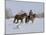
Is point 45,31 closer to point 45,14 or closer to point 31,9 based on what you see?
point 45,14

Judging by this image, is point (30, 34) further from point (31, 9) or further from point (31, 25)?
point (31, 9)

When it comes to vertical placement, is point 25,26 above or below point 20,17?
below

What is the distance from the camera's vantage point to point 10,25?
1.37 meters

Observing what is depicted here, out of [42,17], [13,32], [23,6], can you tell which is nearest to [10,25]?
[13,32]

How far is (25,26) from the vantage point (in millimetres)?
1399

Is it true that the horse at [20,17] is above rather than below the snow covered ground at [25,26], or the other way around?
above

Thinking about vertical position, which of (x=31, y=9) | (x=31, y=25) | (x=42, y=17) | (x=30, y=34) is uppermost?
(x=31, y=9)

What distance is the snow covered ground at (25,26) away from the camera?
1.37 m

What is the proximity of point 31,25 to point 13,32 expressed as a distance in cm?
29

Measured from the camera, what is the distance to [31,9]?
142 cm

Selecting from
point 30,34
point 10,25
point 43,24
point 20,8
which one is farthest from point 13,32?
point 43,24

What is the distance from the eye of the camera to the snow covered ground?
4.49ft

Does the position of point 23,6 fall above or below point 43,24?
above

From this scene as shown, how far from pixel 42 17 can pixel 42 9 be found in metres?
0.13
